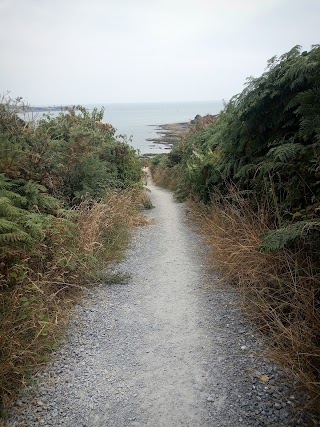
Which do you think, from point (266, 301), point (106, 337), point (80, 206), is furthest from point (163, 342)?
point (80, 206)

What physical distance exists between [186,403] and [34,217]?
309 centimetres

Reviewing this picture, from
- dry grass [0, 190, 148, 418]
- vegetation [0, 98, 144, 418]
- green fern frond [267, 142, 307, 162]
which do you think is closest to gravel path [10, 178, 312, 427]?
→ dry grass [0, 190, 148, 418]

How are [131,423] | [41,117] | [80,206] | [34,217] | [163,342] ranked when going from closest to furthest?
[131,423] < [163,342] < [34,217] < [80,206] < [41,117]

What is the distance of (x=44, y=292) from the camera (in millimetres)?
4016

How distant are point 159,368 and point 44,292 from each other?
5.94 ft

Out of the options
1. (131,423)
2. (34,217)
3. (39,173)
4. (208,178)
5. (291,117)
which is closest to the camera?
(131,423)

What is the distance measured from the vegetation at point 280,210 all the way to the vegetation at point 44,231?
2.39 metres

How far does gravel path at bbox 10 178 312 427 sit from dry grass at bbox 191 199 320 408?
0.21 meters

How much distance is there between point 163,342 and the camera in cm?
362

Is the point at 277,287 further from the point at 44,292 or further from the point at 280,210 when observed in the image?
the point at 44,292

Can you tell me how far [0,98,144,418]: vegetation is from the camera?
3217 millimetres

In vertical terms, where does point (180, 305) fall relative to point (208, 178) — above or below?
below

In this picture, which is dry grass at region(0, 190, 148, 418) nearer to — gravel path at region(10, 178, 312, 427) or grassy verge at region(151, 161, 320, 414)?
gravel path at region(10, 178, 312, 427)

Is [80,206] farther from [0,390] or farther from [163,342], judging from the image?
[0,390]
